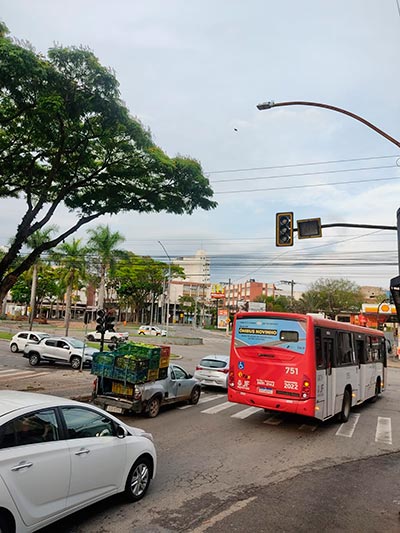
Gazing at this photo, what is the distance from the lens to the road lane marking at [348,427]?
1113 cm

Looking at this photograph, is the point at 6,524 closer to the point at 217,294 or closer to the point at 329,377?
the point at 329,377

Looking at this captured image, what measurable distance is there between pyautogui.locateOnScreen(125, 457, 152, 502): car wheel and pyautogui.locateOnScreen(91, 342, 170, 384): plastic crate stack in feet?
18.3

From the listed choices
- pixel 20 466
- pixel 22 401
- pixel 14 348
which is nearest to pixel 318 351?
pixel 22 401

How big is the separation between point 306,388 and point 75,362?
18.0 m

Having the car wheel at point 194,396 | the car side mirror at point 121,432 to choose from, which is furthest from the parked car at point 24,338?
the car side mirror at point 121,432

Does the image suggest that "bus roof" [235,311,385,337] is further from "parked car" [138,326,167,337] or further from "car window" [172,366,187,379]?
"parked car" [138,326,167,337]

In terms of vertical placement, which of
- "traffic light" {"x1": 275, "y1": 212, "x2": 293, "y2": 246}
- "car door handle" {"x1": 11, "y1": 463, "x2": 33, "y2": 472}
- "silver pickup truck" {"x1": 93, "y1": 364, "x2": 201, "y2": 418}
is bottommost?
"silver pickup truck" {"x1": 93, "y1": 364, "x2": 201, "y2": 418}

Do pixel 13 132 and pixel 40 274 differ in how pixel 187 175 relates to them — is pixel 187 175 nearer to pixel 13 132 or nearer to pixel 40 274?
pixel 13 132

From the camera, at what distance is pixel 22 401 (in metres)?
4.83

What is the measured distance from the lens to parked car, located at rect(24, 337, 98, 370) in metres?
25.1

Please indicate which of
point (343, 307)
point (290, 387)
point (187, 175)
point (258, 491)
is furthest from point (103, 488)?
point (343, 307)

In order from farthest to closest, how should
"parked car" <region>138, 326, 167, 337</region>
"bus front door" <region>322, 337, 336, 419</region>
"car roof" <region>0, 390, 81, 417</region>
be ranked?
"parked car" <region>138, 326, 167, 337</region>
"bus front door" <region>322, 337, 336, 419</region>
"car roof" <region>0, 390, 81, 417</region>

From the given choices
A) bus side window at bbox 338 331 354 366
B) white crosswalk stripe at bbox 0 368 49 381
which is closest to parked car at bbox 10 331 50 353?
white crosswalk stripe at bbox 0 368 49 381

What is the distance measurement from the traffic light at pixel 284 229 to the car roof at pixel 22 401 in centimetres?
926
